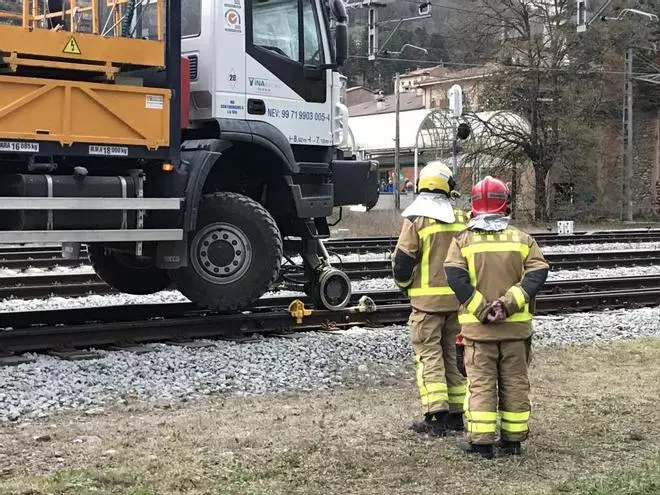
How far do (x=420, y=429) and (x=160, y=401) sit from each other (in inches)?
80.4

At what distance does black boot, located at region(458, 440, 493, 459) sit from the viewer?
17.2 ft

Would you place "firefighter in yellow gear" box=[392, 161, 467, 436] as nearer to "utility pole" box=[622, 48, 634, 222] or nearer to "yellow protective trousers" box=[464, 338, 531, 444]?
"yellow protective trousers" box=[464, 338, 531, 444]

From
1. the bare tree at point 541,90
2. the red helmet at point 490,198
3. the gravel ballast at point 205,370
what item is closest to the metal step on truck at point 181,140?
the gravel ballast at point 205,370

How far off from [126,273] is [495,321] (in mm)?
5934

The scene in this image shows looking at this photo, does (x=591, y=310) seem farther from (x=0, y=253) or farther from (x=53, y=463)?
(x=0, y=253)

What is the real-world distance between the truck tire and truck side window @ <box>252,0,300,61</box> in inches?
107

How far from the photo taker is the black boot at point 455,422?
5830mm

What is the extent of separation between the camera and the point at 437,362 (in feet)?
19.3

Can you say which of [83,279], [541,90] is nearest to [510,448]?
[83,279]

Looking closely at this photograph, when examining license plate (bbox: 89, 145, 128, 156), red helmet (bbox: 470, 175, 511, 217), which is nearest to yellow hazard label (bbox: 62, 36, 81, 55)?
license plate (bbox: 89, 145, 128, 156)

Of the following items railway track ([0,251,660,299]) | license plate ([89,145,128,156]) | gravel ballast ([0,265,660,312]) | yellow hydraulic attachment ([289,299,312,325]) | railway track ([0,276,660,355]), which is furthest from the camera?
railway track ([0,251,660,299])

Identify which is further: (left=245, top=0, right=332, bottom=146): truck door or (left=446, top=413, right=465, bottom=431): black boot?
(left=245, top=0, right=332, bottom=146): truck door

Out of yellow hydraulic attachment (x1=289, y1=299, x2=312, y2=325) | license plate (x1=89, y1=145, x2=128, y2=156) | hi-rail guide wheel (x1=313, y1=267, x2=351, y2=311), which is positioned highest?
license plate (x1=89, y1=145, x2=128, y2=156)

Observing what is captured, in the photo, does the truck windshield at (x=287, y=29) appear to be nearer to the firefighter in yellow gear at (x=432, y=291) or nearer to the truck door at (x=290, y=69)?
the truck door at (x=290, y=69)
